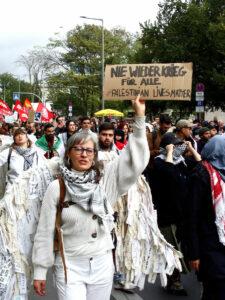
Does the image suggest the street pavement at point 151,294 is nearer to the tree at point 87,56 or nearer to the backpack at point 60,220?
the backpack at point 60,220

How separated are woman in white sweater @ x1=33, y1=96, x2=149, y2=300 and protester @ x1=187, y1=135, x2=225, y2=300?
0.97 metres

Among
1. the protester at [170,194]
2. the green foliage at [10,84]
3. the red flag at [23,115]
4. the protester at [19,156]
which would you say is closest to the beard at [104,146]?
the protester at [170,194]

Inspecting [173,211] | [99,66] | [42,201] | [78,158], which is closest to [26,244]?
[42,201]

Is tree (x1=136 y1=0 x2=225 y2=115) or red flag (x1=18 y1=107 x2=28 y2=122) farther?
tree (x1=136 y1=0 x2=225 y2=115)

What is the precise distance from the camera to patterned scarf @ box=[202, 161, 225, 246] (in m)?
4.23

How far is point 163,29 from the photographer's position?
38000 millimetres

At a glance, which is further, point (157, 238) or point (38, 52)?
point (38, 52)

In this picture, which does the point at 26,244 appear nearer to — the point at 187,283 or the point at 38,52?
the point at 187,283

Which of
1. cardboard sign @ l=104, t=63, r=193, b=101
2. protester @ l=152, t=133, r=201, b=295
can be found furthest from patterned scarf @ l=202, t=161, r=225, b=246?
cardboard sign @ l=104, t=63, r=193, b=101

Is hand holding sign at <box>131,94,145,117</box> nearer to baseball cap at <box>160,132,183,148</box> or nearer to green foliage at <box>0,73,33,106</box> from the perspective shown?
baseball cap at <box>160,132,183,148</box>

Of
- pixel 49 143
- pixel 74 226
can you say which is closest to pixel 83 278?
pixel 74 226

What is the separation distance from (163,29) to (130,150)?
35604 millimetres

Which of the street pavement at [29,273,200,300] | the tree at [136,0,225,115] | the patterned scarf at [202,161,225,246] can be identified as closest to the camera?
the patterned scarf at [202,161,225,246]

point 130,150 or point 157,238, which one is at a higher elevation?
point 130,150
